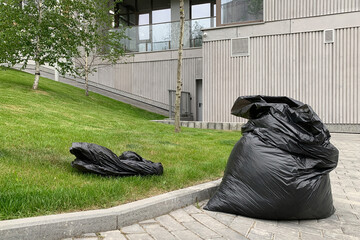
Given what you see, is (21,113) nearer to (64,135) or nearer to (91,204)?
(64,135)

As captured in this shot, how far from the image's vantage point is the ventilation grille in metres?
13.1

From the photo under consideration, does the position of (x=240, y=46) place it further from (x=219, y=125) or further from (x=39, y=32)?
(x=39, y=32)

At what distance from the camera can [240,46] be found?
13195mm

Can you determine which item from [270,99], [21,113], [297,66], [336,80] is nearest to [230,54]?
[297,66]

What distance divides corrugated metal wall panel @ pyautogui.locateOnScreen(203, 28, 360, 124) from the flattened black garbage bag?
9576mm

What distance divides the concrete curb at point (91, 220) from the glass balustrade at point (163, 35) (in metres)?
14.7

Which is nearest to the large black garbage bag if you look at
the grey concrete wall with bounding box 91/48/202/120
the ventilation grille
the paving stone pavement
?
the paving stone pavement

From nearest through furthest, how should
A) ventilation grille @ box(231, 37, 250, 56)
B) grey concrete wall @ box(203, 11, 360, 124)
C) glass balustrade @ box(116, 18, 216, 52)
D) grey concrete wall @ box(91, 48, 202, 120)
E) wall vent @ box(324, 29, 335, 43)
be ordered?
grey concrete wall @ box(203, 11, 360, 124), wall vent @ box(324, 29, 335, 43), ventilation grille @ box(231, 37, 250, 56), glass balustrade @ box(116, 18, 216, 52), grey concrete wall @ box(91, 48, 202, 120)

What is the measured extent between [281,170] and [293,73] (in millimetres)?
10337


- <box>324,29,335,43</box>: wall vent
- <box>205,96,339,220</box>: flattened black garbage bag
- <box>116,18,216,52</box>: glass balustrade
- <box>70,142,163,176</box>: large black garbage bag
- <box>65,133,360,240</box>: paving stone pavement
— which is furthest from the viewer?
<box>116,18,216,52</box>: glass balustrade

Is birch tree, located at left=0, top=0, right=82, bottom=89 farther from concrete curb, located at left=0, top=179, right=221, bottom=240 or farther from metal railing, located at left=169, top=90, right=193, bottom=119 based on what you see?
concrete curb, located at left=0, top=179, right=221, bottom=240

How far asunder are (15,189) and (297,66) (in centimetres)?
1183

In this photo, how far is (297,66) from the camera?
1242cm

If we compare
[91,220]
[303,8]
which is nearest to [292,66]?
[303,8]
